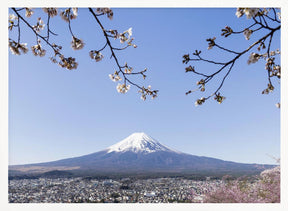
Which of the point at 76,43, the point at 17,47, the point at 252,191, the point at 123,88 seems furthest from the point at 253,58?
the point at 252,191

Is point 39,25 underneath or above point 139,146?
above

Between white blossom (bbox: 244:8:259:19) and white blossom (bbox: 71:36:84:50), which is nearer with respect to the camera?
white blossom (bbox: 244:8:259:19)

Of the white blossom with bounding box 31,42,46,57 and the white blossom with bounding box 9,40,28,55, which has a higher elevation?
the white blossom with bounding box 31,42,46,57

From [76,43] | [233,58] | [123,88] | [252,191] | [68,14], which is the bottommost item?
[252,191]

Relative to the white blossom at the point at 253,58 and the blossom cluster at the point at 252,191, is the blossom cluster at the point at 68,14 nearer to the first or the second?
the white blossom at the point at 253,58

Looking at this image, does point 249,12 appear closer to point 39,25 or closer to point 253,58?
point 253,58

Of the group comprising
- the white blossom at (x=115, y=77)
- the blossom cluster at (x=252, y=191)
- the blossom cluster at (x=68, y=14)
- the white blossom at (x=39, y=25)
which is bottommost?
the blossom cluster at (x=252, y=191)

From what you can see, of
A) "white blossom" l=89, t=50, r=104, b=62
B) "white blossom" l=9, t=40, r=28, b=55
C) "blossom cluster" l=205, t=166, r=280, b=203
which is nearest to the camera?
"white blossom" l=9, t=40, r=28, b=55

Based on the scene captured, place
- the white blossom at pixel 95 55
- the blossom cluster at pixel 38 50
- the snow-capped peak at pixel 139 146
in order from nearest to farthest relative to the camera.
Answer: the white blossom at pixel 95 55 → the blossom cluster at pixel 38 50 → the snow-capped peak at pixel 139 146

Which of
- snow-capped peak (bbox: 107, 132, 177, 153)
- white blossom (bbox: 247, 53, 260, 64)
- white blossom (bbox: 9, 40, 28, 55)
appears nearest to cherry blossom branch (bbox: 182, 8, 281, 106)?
white blossom (bbox: 247, 53, 260, 64)

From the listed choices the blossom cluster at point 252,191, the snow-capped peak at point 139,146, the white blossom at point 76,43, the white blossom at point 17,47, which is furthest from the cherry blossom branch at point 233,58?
the snow-capped peak at point 139,146

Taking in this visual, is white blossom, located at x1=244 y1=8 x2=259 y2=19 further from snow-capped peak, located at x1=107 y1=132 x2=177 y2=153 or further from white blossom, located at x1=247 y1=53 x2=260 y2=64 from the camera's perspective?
snow-capped peak, located at x1=107 y1=132 x2=177 y2=153
